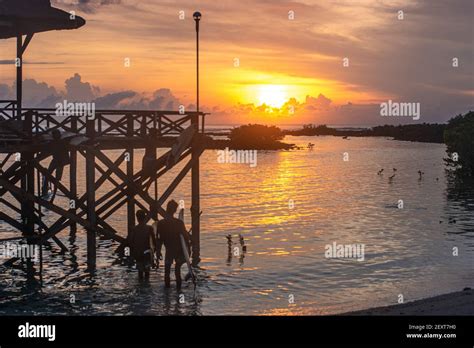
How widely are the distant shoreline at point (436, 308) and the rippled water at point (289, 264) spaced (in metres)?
2.38

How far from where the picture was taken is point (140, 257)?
65.0 feet

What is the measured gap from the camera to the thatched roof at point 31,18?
24312 millimetres

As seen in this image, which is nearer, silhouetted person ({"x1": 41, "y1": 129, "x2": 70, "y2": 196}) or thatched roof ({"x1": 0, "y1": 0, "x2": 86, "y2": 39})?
silhouetted person ({"x1": 41, "y1": 129, "x2": 70, "y2": 196})

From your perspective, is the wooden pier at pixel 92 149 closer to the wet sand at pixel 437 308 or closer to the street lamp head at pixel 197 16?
the street lamp head at pixel 197 16

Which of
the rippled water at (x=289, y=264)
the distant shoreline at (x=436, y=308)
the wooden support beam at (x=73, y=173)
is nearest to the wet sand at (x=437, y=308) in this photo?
the distant shoreline at (x=436, y=308)

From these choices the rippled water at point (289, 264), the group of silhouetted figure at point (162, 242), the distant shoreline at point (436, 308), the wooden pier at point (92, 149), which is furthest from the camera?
the wooden pier at point (92, 149)

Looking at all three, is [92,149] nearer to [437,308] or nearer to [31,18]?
[31,18]

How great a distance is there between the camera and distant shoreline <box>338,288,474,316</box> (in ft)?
51.0

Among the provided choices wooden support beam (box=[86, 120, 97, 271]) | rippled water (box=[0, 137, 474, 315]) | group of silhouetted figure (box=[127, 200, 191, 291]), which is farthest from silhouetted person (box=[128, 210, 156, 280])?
wooden support beam (box=[86, 120, 97, 271])

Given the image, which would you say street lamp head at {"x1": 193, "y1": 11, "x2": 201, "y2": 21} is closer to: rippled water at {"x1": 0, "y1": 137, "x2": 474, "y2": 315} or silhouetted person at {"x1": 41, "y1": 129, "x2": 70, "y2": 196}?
silhouetted person at {"x1": 41, "y1": 129, "x2": 70, "y2": 196}

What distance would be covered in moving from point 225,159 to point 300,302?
3950 inches

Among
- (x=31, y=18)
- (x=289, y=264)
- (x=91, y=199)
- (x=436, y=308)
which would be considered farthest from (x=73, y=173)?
(x=436, y=308)

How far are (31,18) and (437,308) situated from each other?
17.2 metres

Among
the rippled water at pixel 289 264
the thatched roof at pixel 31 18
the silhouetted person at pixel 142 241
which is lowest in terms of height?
the rippled water at pixel 289 264
